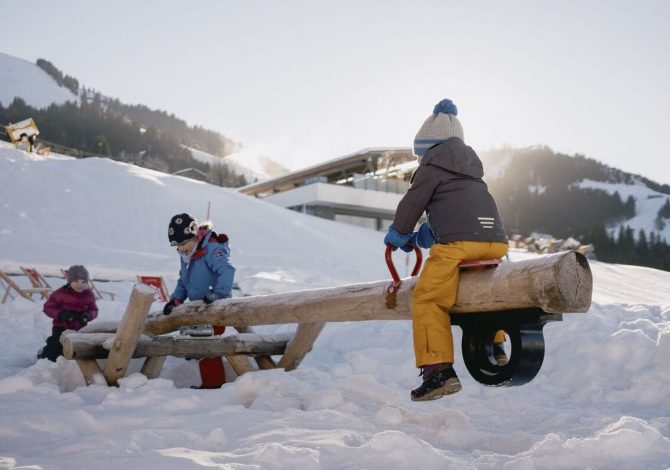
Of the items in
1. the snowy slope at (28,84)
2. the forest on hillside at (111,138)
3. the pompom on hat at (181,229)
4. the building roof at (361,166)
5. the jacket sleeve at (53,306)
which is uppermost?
the snowy slope at (28,84)

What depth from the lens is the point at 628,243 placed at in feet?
252

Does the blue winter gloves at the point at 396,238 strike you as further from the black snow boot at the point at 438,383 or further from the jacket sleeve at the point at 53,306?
the jacket sleeve at the point at 53,306

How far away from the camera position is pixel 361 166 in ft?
123

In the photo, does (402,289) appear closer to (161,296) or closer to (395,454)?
(395,454)

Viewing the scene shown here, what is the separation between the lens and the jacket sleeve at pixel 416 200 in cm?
331

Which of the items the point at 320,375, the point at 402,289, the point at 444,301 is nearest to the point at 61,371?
the point at 320,375

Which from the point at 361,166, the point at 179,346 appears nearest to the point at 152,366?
the point at 179,346

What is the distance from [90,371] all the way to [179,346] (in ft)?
2.41

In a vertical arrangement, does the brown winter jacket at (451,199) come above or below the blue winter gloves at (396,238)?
above

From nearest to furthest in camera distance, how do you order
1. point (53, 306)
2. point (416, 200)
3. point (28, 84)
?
point (416, 200)
point (53, 306)
point (28, 84)

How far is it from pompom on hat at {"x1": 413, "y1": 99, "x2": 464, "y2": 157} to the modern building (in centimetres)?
3033

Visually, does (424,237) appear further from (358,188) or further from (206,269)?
(358,188)

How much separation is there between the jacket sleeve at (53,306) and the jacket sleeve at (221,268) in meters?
2.53

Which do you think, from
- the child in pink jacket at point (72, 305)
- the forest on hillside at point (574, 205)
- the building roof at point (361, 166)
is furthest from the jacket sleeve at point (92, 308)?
the forest on hillside at point (574, 205)
